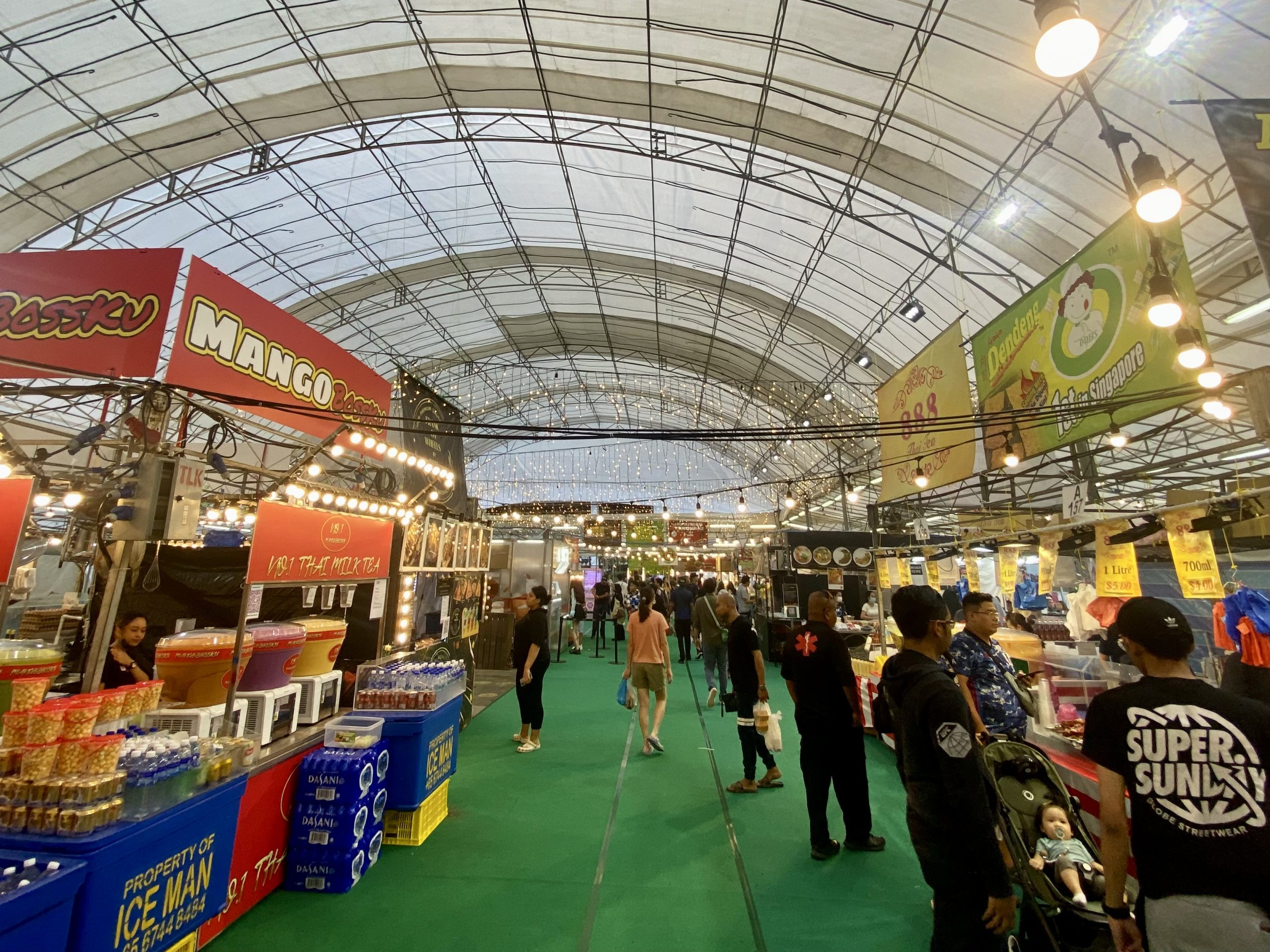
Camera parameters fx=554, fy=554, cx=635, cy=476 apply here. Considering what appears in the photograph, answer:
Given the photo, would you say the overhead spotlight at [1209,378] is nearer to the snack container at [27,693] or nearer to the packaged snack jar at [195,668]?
the packaged snack jar at [195,668]

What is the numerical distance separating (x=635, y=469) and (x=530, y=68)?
21.3 m

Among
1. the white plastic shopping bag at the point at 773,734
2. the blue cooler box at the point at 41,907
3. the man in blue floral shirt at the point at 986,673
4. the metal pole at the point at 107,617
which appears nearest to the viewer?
the blue cooler box at the point at 41,907

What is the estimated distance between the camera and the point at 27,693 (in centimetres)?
228

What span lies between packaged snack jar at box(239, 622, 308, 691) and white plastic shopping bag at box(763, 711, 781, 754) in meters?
3.60

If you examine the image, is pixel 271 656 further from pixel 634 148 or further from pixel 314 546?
pixel 634 148

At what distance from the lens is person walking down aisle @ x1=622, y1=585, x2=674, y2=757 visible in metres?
5.70

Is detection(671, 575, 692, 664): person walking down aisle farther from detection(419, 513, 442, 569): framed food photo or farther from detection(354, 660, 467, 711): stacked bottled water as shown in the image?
detection(354, 660, 467, 711): stacked bottled water

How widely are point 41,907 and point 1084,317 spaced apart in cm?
726

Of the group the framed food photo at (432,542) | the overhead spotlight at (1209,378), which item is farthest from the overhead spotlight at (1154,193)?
the framed food photo at (432,542)

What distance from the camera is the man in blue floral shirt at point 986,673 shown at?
11.0ft

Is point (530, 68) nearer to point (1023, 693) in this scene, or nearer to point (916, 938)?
point (1023, 693)

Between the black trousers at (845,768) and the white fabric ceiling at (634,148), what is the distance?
24.2 feet

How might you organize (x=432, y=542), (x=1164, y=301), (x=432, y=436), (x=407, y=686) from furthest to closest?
(x=432, y=436) → (x=432, y=542) → (x=407, y=686) → (x=1164, y=301)

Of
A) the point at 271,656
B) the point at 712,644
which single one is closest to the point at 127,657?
the point at 271,656
